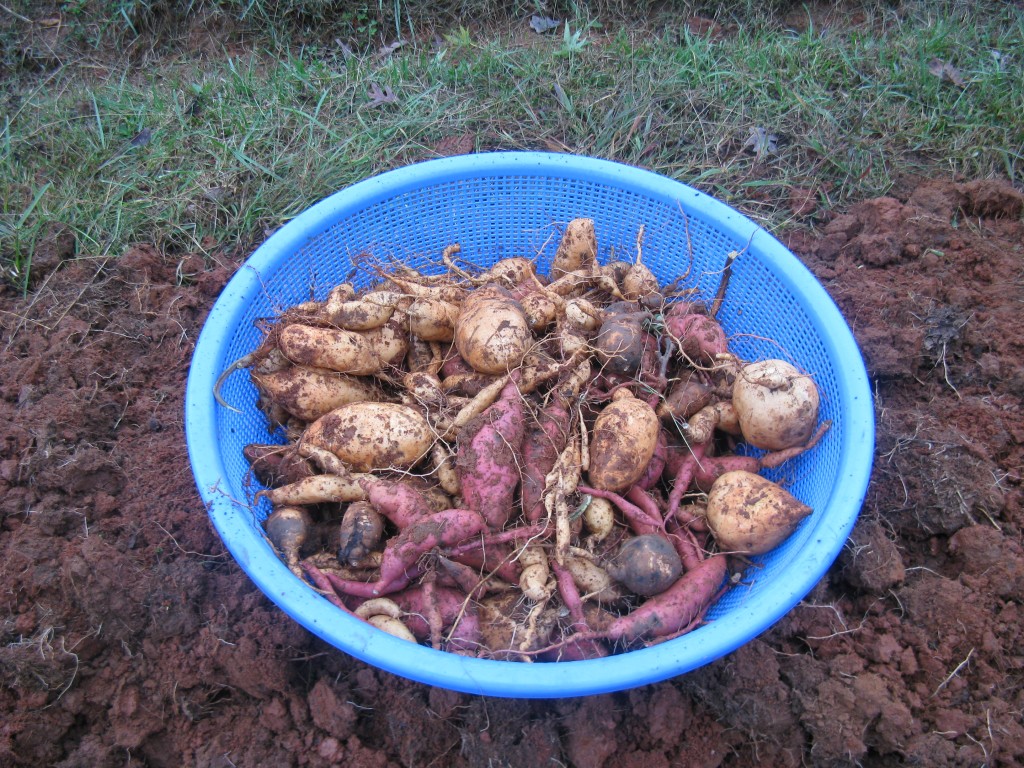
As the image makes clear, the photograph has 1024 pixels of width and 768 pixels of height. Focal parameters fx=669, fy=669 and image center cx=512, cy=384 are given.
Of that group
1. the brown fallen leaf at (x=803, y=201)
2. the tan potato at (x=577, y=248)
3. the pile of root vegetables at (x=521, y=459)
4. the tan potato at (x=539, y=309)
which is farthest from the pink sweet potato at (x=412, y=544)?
the brown fallen leaf at (x=803, y=201)

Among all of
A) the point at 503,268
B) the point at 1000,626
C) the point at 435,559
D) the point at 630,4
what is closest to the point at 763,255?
the point at 503,268

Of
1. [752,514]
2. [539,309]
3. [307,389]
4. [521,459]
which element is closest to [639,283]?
[539,309]

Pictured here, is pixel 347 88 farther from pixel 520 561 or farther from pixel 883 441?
pixel 883 441

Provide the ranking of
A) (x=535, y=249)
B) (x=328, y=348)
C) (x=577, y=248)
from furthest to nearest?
(x=535, y=249), (x=577, y=248), (x=328, y=348)

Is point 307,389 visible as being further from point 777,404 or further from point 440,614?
point 777,404

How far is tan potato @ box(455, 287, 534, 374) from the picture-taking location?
218cm

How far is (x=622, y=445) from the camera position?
6.89ft

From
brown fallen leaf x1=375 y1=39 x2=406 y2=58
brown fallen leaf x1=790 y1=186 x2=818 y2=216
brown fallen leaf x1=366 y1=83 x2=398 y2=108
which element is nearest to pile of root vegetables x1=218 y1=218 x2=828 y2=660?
brown fallen leaf x1=790 y1=186 x2=818 y2=216

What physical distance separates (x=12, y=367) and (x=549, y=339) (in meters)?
2.12

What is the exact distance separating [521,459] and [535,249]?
1.14 m

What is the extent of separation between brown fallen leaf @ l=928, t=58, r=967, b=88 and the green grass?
5cm

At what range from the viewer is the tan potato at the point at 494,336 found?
7.15ft

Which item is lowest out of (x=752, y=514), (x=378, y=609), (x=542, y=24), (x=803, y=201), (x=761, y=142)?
(x=378, y=609)

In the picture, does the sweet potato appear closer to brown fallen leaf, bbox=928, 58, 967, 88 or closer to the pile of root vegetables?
the pile of root vegetables
